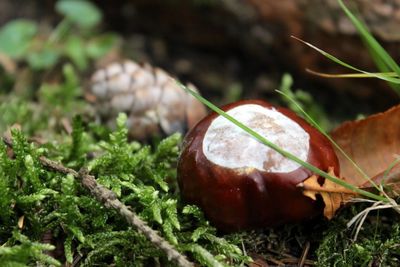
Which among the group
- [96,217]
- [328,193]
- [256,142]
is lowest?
[96,217]

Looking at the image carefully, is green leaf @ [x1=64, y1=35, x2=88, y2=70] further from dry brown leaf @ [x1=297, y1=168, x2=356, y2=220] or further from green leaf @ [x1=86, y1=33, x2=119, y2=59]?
dry brown leaf @ [x1=297, y1=168, x2=356, y2=220]

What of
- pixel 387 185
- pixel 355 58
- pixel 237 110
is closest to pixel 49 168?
pixel 237 110

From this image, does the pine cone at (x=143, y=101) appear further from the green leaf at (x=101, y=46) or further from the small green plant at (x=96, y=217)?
the green leaf at (x=101, y=46)

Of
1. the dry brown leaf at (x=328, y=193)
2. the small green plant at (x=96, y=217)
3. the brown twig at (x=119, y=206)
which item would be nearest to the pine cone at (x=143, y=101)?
the small green plant at (x=96, y=217)

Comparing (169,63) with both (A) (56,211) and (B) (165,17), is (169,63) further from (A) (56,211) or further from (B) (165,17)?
Answer: (A) (56,211)

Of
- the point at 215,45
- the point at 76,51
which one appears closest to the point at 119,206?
the point at 76,51

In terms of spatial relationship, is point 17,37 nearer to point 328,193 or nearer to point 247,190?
point 247,190
